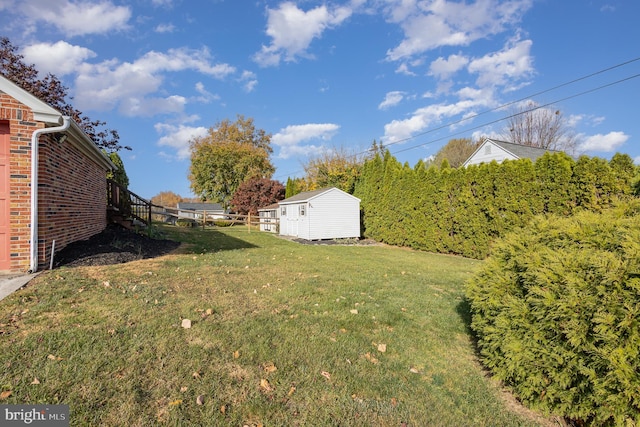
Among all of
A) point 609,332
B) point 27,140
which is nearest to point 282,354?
point 609,332

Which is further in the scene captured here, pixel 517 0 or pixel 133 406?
pixel 517 0

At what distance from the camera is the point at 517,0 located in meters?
8.70

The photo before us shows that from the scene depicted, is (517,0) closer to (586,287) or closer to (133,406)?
(586,287)

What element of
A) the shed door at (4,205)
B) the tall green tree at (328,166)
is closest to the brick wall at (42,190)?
the shed door at (4,205)

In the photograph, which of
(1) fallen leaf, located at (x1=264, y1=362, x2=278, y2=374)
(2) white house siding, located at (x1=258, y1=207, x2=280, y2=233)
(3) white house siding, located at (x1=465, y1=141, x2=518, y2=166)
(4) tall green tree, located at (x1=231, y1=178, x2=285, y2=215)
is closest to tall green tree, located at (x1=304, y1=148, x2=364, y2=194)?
(4) tall green tree, located at (x1=231, y1=178, x2=285, y2=215)

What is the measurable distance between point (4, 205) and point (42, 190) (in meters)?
0.54

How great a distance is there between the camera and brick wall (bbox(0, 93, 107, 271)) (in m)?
5.05

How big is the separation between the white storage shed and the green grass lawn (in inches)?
420

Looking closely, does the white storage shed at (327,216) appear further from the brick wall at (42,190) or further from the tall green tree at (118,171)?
the brick wall at (42,190)

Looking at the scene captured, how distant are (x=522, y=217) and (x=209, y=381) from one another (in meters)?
10.5

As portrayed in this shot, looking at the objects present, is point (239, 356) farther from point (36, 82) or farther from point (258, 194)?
point (258, 194)

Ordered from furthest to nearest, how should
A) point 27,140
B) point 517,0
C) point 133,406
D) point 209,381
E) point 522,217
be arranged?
point 522,217 → point 517,0 → point 27,140 → point 209,381 → point 133,406

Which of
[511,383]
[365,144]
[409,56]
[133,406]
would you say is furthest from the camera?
[365,144]

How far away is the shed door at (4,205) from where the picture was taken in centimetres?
497
